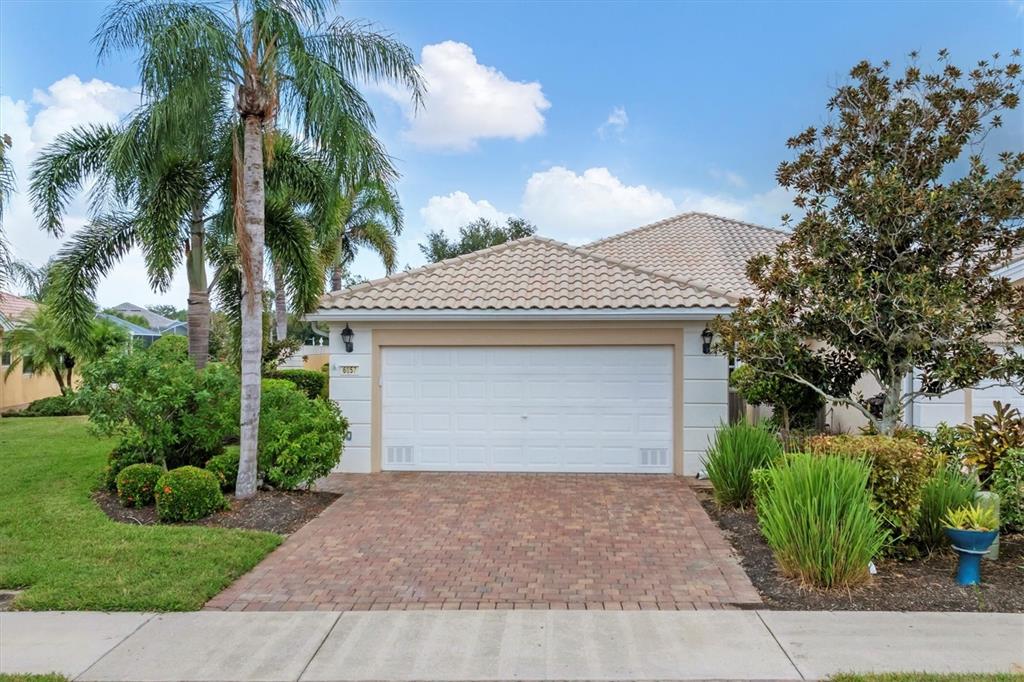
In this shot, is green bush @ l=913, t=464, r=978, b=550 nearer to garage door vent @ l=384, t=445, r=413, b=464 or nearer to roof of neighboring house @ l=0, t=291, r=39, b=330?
garage door vent @ l=384, t=445, r=413, b=464

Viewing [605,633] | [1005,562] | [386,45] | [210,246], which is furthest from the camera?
[210,246]

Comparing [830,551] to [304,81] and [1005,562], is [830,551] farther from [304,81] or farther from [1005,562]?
[304,81]

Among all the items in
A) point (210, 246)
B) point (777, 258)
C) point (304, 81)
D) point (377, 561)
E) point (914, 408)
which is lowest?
point (377, 561)

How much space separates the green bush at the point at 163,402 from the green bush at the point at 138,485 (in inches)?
22.0

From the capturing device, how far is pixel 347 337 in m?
11.4

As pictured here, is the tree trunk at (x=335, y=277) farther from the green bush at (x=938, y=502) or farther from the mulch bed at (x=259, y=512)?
the green bush at (x=938, y=502)

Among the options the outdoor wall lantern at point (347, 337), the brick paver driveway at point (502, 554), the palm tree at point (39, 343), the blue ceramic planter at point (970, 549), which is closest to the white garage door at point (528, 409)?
the outdoor wall lantern at point (347, 337)

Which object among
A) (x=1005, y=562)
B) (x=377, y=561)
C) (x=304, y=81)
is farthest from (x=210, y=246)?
(x=1005, y=562)

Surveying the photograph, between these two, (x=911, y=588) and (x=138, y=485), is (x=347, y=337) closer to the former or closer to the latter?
(x=138, y=485)

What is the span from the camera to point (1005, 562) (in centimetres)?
627

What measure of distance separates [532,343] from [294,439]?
4.22 m

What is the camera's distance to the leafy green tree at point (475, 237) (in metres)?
38.9

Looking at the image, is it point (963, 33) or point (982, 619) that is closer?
point (982, 619)

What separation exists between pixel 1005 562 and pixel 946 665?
279cm
